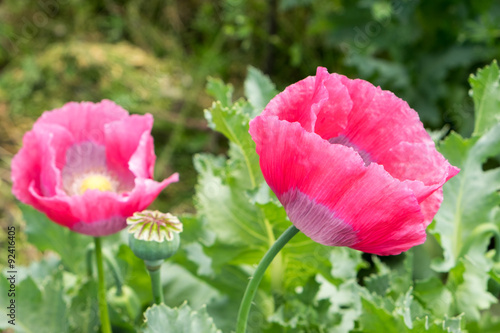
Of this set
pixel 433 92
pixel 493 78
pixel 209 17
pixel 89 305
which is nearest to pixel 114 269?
pixel 89 305

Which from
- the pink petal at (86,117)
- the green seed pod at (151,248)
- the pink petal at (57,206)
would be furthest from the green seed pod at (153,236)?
the pink petal at (86,117)

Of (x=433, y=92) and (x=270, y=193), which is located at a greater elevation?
(x=270, y=193)

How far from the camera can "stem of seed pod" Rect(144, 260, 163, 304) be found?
0.61m

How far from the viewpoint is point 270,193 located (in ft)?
2.44

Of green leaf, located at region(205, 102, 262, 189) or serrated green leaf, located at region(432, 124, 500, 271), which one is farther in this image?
serrated green leaf, located at region(432, 124, 500, 271)

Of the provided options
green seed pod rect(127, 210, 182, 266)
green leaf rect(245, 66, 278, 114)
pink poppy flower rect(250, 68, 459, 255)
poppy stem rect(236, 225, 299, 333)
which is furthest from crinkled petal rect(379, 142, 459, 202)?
green leaf rect(245, 66, 278, 114)

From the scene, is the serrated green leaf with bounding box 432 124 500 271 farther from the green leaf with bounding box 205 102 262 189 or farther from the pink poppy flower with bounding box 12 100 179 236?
the pink poppy flower with bounding box 12 100 179 236

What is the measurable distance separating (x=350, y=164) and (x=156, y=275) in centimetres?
25

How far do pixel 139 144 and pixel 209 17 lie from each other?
5.91 feet

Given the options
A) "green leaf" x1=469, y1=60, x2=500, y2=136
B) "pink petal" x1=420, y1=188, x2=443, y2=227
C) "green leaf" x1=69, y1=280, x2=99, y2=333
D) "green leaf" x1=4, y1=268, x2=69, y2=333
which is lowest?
"green leaf" x1=69, y1=280, x2=99, y2=333

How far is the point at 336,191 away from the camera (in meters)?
0.52

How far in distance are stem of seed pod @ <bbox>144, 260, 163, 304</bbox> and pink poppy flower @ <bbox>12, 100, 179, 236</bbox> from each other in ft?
0.29

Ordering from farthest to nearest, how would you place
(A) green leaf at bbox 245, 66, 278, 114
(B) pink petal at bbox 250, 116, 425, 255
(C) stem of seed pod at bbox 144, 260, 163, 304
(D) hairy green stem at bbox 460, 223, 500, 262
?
(A) green leaf at bbox 245, 66, 278, 114 < (D) hairy green stem at bbox 460, 223, 500, 262 < (C) stem of seed pod at bbox 144, 260, 163, 304 < (B) pink petal at bbox 250, 116, 425, 255

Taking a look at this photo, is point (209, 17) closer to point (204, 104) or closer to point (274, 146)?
point (204, 104)
